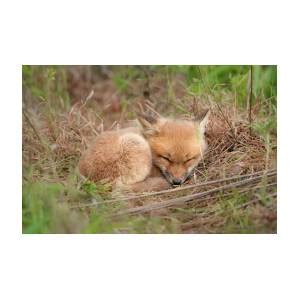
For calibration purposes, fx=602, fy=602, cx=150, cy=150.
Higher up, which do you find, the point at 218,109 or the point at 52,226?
the point at 218,109

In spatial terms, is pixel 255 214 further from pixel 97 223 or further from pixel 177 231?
pixel 97 223

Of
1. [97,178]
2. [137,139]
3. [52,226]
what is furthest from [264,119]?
[52,226]

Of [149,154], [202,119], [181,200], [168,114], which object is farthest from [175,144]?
[168,114]

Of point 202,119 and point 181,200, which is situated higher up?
point 202,119

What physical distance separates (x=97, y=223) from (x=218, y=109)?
1.71 metres

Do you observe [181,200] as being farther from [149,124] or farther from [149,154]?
[149,124]

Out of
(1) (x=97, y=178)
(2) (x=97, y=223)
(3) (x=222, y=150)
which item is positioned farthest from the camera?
(3) (x=222, y=150)

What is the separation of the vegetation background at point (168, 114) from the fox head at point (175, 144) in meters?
0.13

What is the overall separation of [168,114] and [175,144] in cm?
106

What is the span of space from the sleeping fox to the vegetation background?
112 mm

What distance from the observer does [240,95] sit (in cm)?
577

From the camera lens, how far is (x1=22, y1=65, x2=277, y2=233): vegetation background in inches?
182

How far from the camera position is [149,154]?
5039 millimetres

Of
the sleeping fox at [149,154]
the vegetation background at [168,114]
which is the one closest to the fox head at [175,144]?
the sleeping fox at [149,154]
